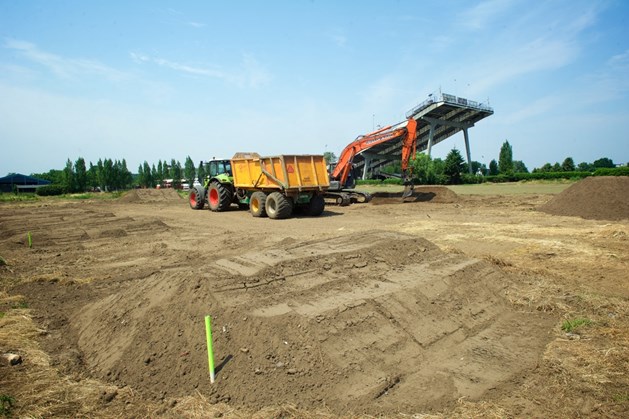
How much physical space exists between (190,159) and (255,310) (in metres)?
83.4

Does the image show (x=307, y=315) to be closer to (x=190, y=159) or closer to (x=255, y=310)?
(x=255, y=310)

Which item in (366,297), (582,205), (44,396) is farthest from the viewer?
(582,205)

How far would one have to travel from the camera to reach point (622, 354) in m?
4.25

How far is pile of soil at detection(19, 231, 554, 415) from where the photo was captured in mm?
3709

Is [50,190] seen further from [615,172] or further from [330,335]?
[615,172]

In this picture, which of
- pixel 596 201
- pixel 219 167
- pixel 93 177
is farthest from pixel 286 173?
pixel 93 177

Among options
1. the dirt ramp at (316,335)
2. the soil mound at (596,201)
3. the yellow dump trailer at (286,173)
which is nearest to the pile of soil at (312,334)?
the dirt ramp at (316,335)

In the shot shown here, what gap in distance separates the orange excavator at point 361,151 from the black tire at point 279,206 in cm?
550

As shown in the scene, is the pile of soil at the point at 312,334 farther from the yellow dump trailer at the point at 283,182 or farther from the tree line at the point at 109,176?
the tree line at the point at 109,176

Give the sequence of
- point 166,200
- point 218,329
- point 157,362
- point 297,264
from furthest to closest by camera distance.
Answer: point 166,200, point 297,264, point 218,329, point 157,362

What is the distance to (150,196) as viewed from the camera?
3275cm

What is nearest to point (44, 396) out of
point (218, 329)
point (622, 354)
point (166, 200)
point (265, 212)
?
point (218, 329)

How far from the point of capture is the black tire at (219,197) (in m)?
18.5

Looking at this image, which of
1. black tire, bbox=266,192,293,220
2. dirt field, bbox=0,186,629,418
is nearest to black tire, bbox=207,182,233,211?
black tire, bbox=266,192,293,220
